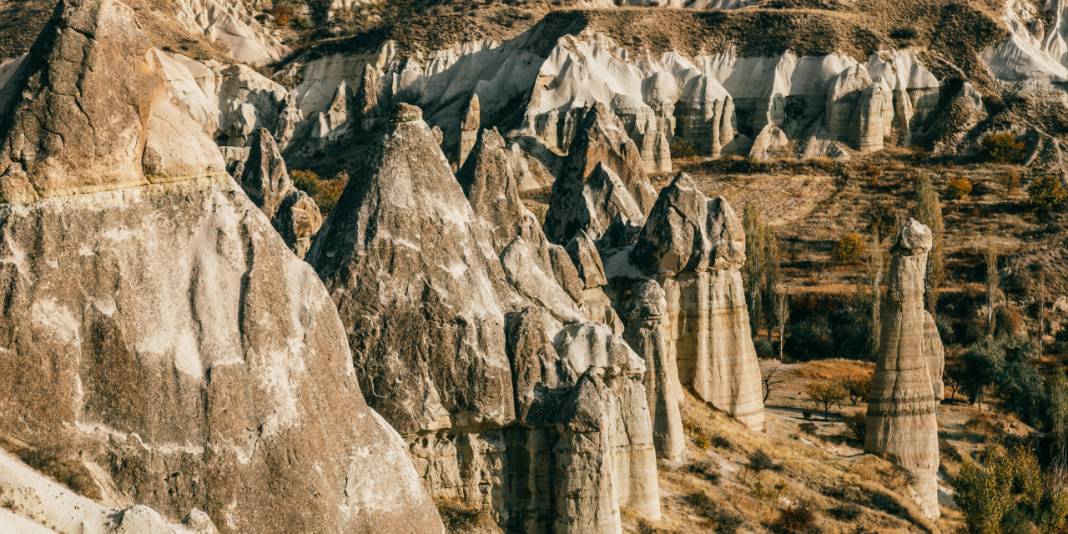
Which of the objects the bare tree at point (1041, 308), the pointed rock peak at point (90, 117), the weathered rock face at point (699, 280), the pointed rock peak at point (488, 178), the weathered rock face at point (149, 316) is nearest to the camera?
the weathered rock face at point (149, 316)

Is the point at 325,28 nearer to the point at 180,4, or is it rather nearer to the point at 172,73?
the point at 180,4

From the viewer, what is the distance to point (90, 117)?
1138 cm

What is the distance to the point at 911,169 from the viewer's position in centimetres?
6794

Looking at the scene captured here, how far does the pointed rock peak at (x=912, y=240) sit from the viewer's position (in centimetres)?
2834

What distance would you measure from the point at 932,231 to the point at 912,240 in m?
26.5

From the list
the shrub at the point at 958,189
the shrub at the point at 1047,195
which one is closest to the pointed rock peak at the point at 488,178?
the shrub at the point at 1047,195

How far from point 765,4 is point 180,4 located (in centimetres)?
4087

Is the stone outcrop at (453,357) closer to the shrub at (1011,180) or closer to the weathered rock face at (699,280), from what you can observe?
the weathered rock face at (699,280)

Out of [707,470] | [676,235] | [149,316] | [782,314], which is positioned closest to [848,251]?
[782,314]

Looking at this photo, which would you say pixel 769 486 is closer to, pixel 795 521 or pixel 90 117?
pixel 795 521

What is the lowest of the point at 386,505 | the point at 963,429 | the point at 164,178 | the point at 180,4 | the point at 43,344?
the point at 963,429

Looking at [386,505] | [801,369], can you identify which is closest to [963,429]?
[801,369]

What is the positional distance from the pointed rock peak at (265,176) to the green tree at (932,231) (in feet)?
72.6

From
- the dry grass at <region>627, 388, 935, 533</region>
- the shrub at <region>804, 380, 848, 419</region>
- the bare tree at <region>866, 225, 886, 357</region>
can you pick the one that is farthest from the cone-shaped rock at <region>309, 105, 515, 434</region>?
the bare tree at <region>866, 225, 886, 357</region>
